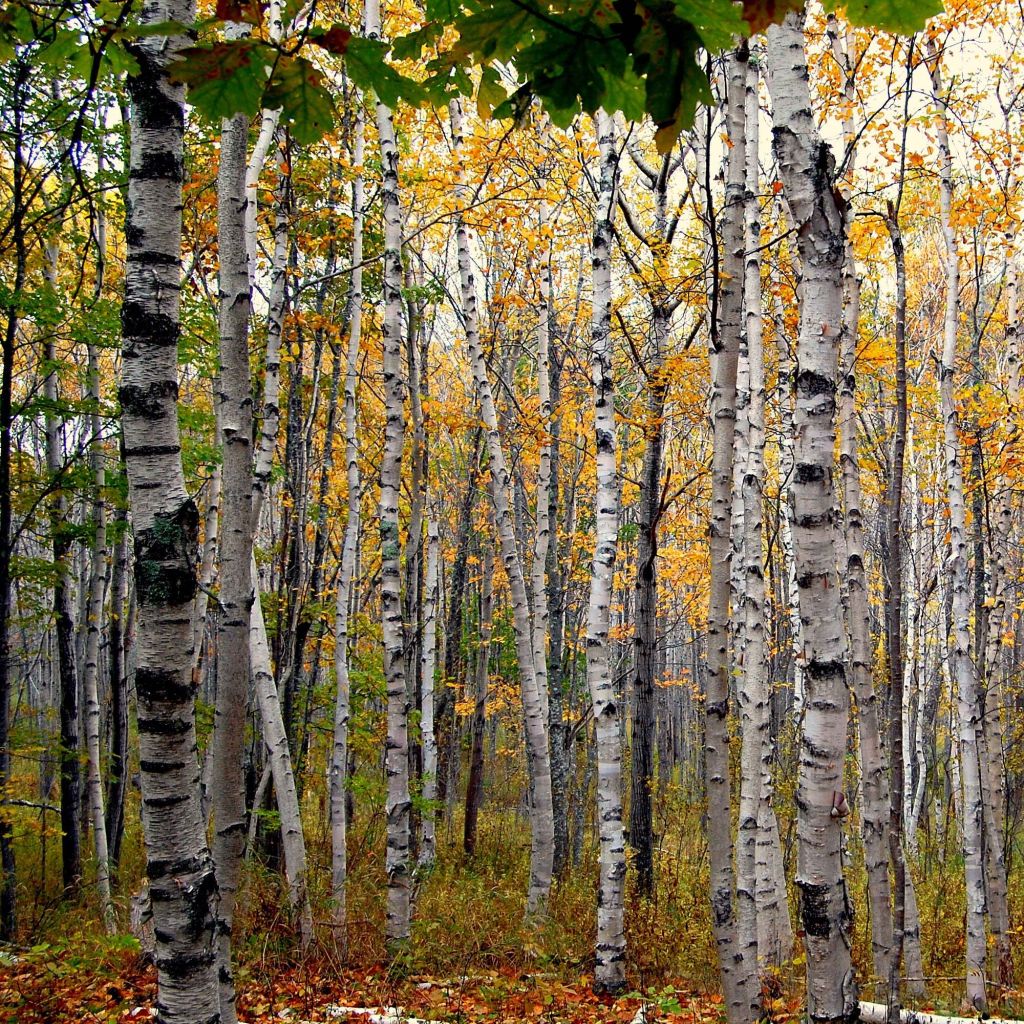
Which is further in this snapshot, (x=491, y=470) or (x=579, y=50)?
(x=491, y=470)

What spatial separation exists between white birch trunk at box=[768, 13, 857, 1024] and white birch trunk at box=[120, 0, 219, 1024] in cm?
196

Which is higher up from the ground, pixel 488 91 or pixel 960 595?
pixel 488 91

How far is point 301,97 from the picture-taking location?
4.60 feet

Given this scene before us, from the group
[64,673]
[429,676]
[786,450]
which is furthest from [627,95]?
[429,676]

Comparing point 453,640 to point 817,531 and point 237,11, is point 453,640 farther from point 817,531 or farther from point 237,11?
point 237,11

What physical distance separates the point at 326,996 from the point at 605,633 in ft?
10.3

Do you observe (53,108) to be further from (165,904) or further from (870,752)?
(870,752)

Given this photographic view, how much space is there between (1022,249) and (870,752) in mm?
6464

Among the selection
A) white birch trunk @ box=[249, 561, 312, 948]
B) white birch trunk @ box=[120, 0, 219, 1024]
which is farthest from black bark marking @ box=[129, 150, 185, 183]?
white birch trunk @ box=[249, 561, 312, 948]

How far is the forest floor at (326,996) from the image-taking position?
14.6ft

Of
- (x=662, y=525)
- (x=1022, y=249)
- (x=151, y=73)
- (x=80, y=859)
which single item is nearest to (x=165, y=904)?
(x=151, y=73)

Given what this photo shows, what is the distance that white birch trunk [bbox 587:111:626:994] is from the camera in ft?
17.8

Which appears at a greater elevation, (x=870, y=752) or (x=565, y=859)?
(x=870, y=752)

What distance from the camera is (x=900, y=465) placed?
3766mm
